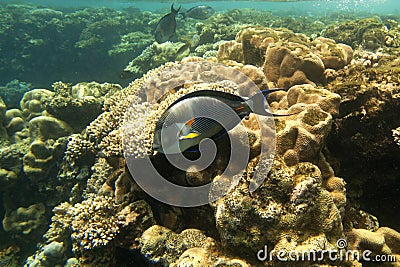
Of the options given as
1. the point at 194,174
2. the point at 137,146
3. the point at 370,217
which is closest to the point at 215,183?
the point at 194,174

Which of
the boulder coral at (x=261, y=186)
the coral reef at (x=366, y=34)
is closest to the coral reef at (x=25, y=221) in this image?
the boulder coral at (x=261, y=186)

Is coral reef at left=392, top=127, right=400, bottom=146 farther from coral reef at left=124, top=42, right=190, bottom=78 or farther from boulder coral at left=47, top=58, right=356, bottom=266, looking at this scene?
coral reef at left=124, top=42, right=190, bottom=78

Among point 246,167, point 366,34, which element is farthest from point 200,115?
point 366,34

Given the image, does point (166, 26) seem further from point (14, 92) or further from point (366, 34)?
point (14, 92)

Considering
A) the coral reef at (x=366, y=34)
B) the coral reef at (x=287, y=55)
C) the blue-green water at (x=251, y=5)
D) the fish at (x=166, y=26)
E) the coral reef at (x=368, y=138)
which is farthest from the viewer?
the blue-green water at (x=251, y=5)

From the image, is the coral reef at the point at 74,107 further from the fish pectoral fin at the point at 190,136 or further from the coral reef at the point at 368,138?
the coral reef at the point at 368,138

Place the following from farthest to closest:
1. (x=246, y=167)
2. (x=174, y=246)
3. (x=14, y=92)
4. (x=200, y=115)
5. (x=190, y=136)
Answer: (x=14, y=92), (x=174, y=246), (x=246, y=167), (x=200, y=115), (x=190, y=136)

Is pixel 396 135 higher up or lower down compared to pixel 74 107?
higher up

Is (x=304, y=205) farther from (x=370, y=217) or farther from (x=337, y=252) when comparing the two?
(x=370, y=217)

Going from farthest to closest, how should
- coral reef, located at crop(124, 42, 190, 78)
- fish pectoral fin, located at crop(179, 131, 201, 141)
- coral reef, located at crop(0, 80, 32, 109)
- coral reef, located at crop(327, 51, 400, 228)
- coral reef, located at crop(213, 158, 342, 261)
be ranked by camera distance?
coral reef, located at crop(0, 80, 32, 109) < coral reef, located at crop(124, 42, 190, 78) < coral reef, located at crop(327, 51, 400, 228) < coral reef, located at crop(213, 158, 342, 261) < fish pectoral fin, located at crop(179, 131, 201, 141)

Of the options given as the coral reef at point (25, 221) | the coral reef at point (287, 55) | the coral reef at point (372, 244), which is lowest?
the coral reef at point (25, 221)

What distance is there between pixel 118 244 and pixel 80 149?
8.07ft

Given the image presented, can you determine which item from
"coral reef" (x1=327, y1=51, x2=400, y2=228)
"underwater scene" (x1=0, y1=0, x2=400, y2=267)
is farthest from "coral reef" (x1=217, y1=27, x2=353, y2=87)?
"coral reef" (x1=327, y1=51, x2=400, y2=228)

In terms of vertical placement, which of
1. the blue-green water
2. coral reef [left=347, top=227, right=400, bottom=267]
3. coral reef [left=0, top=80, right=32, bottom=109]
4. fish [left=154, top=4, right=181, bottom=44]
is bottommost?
coral reef [left=0, top=80, right=32, bottom=109]
